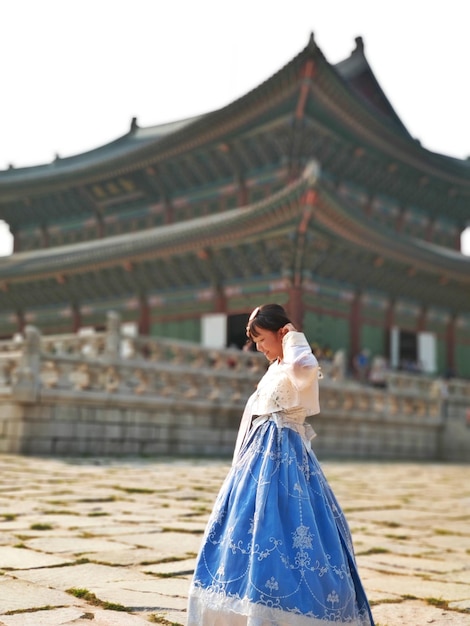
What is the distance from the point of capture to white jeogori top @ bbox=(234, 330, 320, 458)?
289 cm

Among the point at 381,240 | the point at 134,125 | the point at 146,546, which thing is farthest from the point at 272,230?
the point at 146,546

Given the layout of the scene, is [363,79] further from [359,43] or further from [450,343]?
[450,343]

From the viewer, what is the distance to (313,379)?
2922 mm

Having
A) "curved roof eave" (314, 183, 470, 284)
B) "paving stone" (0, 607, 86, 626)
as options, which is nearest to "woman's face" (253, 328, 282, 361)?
"paving stone" (0, 607, 86, 626)

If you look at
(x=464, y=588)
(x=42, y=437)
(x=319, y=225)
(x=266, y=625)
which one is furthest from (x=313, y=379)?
(x=319, y=225)

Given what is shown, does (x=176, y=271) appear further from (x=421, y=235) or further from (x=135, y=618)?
(x=135, y=618)

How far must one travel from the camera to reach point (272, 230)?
17.9 metres

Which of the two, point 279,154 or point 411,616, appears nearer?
point 411,616

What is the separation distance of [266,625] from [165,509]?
3.65m

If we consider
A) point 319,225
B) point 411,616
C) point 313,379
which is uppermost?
point 319,225

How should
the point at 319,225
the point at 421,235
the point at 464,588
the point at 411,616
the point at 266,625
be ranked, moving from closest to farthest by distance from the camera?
1. the point at 266,625
2. the point at 411,616
3. the point at 464,588
4. the point at 319,225
5. the point at 421,235

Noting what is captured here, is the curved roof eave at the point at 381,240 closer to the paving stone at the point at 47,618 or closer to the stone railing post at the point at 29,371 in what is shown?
the stone railing post at the point at 29,371

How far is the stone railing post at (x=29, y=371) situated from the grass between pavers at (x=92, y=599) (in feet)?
25.1

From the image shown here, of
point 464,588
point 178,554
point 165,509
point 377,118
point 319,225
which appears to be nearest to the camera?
point 464,588
